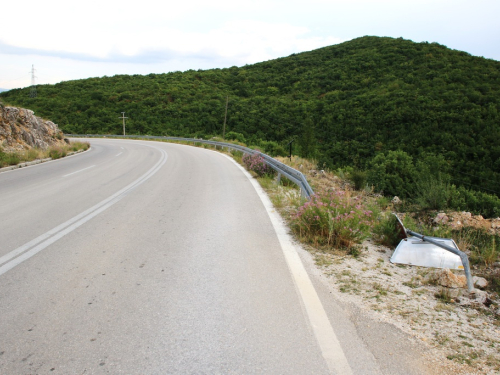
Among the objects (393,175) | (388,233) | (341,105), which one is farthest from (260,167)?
(341,105)

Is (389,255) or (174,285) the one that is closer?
(174,285)

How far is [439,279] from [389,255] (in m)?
1.01

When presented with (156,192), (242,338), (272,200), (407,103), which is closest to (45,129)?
(156,192)

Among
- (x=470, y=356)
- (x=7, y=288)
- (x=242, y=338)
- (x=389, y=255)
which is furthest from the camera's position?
(x=389, y=255)

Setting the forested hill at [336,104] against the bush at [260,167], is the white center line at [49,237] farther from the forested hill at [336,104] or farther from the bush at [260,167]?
the forested hill at [336,104]

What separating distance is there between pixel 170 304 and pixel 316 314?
4.28 ft

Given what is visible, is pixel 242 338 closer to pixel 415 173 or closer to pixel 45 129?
pixel 415 173

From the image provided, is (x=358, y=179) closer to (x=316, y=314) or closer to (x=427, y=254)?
(x=427, y=254)

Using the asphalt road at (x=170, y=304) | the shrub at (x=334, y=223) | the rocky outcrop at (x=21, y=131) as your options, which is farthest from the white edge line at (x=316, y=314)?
the rocky outcrop at (x=21, y=131)

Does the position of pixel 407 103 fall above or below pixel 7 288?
above

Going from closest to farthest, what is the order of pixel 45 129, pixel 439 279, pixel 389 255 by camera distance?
pixel 439 279 → pixel 389 255 → pixel 45 129

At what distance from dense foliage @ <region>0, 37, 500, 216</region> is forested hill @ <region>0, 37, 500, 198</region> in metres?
0.16

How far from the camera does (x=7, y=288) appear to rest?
3.58 meters

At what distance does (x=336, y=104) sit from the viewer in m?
52.2
